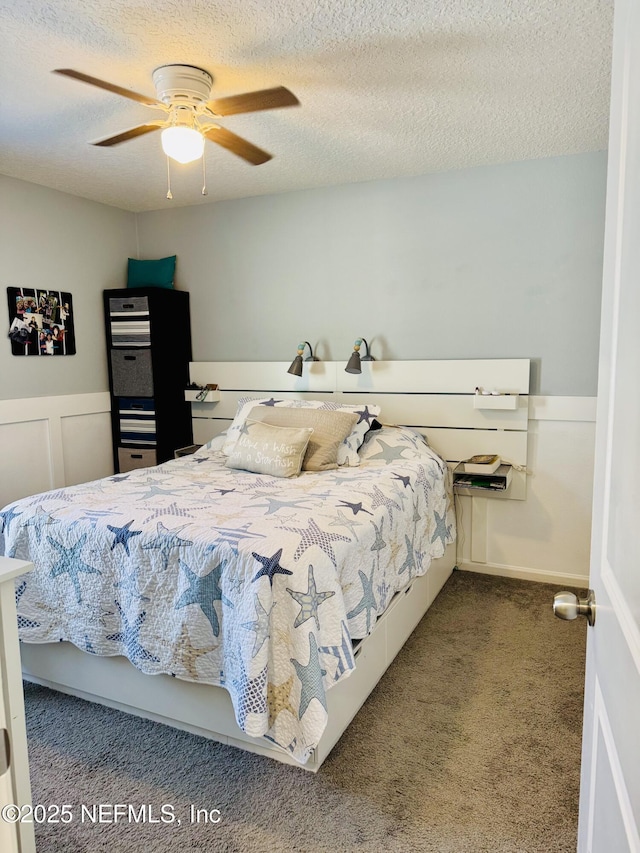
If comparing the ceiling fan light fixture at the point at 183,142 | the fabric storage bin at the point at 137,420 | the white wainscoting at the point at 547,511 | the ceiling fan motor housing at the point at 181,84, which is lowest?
the white wainscoting at the point at 547,511

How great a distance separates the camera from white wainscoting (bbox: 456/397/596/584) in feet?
10.8

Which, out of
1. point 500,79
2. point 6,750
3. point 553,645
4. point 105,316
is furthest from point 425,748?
point 105,316

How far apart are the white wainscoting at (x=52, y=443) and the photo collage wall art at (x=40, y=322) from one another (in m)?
0.32

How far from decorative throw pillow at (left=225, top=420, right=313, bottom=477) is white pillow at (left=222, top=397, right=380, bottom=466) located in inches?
5.4

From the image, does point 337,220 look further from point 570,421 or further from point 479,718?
point 479,718

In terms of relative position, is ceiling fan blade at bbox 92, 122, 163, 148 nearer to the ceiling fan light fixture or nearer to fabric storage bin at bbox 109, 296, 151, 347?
the ceiling fan light fixture

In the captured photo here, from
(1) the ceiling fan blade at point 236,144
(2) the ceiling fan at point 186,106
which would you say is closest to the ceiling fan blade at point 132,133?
(2) the ceiling fan at point 186,106

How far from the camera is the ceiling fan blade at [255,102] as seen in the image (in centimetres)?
201

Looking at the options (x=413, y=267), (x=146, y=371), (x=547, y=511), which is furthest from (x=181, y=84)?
(x=547, y=511)

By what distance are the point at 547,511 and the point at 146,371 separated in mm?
2757

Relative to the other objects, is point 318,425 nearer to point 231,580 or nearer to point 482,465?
point 482,465

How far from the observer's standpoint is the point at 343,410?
3434 mm

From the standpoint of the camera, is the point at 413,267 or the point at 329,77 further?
the point at 413,267

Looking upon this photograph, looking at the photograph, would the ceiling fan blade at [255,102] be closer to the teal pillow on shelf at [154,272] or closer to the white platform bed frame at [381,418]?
the white platform bed frame at [381,418]
